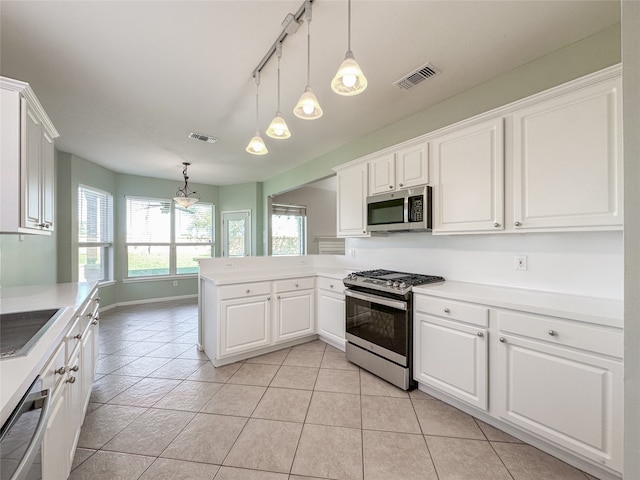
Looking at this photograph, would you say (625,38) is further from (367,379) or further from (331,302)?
(331,302)

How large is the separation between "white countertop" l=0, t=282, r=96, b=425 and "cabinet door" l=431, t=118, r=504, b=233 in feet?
8.30

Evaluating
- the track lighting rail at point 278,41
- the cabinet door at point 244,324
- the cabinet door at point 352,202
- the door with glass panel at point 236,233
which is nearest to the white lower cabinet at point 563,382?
A: the cabinet door at point 352,202

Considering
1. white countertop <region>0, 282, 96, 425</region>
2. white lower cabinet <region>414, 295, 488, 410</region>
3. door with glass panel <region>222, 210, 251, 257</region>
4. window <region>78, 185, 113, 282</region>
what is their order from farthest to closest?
door with glass panel <region>222, 210, 251, 257</region> → window <region>78, 185, 113, 282</region> → white lower cabinet <region>414, 295, 488, 410</region> → white countertop <region>0, 282, 96, 425</region>

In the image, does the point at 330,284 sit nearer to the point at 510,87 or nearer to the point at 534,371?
the point at 534,371

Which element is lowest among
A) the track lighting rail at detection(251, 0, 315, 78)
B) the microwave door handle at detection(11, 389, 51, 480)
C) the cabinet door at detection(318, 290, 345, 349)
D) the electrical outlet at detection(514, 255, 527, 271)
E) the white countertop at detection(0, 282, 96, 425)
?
the cabinet door at detection(318, 290, 345, 349)

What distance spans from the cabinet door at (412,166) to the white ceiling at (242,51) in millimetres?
509

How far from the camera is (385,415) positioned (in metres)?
1.95

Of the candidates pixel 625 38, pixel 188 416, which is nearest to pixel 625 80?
pixel 625 38

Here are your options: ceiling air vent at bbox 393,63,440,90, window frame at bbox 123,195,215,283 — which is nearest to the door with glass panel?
window frame at bbox 123,195,215,283

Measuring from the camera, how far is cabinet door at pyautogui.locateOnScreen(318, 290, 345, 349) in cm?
297

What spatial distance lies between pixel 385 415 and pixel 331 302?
4.35 ft

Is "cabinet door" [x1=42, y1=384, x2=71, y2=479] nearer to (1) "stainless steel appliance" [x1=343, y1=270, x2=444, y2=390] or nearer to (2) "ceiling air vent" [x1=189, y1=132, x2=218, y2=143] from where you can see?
(1) "stainless steel appliance" [x1=343, y1=270, x2=444, y2=390]

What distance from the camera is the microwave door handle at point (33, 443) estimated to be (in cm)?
70

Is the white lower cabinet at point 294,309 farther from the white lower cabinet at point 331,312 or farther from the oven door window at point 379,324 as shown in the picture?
the oven door window at point 379,324
